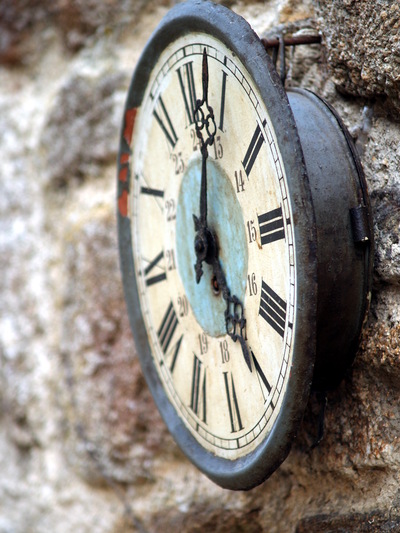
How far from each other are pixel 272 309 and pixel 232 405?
13cm

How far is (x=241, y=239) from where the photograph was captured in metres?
0.63

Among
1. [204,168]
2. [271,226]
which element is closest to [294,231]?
[271,226]

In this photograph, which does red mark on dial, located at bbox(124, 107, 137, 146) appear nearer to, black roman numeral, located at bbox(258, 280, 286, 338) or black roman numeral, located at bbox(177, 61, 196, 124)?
black roman numeral, located at bbox(177, 61, 196, 124)

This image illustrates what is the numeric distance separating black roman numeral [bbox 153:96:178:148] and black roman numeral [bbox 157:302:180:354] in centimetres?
18

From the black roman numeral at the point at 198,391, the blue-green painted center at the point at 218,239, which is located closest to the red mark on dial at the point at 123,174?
the blue-green painted center at the point at 218,239

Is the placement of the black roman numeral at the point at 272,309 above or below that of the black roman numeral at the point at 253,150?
below

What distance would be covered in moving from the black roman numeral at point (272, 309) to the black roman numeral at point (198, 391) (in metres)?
0.14

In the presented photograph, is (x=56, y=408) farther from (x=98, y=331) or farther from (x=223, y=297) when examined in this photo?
(x=223, y=297)

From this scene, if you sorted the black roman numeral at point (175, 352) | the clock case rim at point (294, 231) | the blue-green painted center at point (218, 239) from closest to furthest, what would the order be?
the clock case rim at point (294, 231)
the blue-green painted center at point (218, 239)
the black roman numeral at point (175, 352)

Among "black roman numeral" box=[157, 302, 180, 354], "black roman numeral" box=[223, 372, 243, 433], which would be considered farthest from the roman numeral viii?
"black roman numeral" box=[223, 372, 243, 433]

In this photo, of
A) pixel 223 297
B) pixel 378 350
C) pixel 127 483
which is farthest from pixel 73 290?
pixel 378 350

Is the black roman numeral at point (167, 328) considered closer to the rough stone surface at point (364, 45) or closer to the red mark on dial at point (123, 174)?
the red mark on dial at point (123, 174)

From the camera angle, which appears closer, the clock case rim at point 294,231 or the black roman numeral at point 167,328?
→ the clock case rim at point 294,231

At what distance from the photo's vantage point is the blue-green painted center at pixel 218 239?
64 cm
